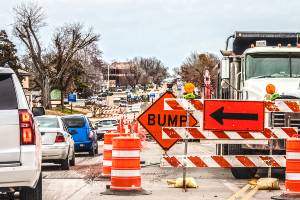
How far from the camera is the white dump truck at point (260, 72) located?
16.6 metres

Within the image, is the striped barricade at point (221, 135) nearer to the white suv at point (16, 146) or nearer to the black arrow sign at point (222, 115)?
the black arrow sign at point (222, 115)

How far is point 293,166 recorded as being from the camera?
1277cm

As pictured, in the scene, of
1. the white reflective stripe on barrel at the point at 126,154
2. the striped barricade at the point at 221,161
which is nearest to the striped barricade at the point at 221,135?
the striped barricade at the point at 221,161

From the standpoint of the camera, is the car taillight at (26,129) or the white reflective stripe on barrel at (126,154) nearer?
the car taillight at (26,129)

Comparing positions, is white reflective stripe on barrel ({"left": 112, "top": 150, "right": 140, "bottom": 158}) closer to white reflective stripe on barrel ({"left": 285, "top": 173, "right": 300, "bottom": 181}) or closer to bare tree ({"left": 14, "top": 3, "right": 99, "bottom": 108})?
white reflective stripe on barrel ({"left": 285, "top": 173, "right": 300, "bottom": 181})

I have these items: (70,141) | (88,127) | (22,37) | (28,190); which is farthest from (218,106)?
(22,37)

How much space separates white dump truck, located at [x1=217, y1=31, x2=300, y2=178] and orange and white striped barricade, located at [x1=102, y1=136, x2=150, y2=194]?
378 centimetres

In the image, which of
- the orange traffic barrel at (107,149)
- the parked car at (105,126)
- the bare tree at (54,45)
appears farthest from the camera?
the bare tree at (54,45)

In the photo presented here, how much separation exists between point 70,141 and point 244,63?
561 cm

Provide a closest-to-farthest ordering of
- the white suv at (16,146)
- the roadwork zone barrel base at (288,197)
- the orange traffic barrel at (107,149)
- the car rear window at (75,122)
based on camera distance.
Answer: the white suv at (16,146) → the roadwork zone barrel base at (288,197) → the orange traffic barrel at (107,149) → the car rear window at (75,122)

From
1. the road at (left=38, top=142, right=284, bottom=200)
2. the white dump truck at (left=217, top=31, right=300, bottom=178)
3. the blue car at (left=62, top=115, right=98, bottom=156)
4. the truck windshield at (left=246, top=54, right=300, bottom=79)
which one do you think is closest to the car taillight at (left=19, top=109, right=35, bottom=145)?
the road at (left=38, top=142, right=284, bottom=200)

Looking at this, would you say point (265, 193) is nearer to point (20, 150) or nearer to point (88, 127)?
point (20, 150)

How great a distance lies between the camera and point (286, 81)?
18.1 metres

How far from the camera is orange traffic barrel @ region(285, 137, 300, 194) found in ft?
41.8
